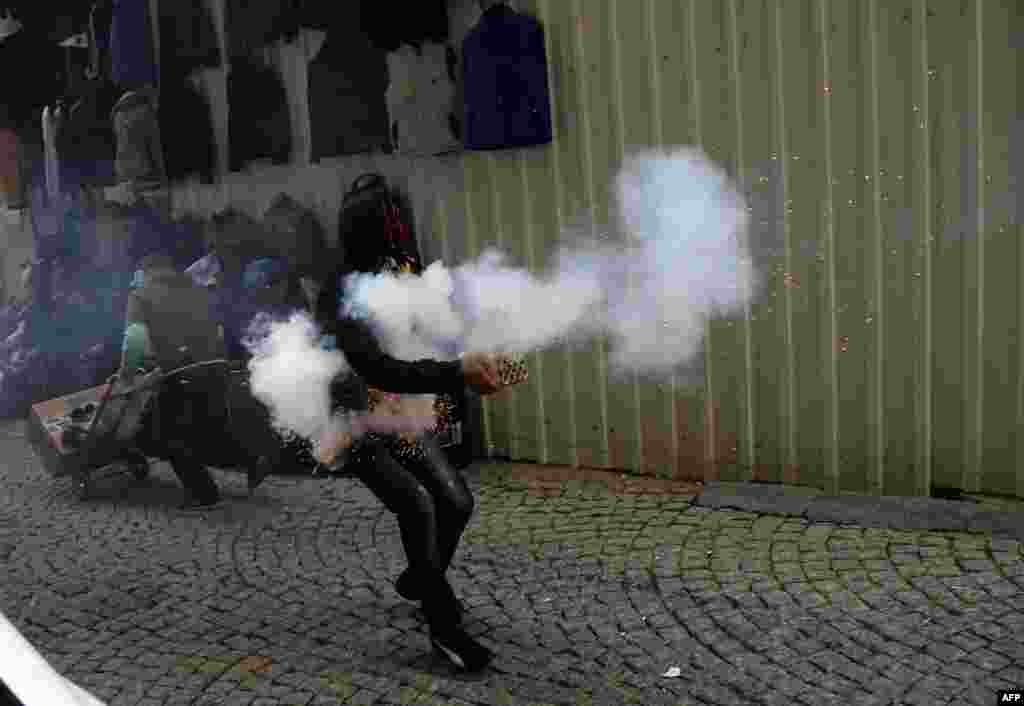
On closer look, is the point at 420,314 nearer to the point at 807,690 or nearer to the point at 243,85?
the point at 807,690

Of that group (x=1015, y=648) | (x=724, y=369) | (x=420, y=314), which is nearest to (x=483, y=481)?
(x=724, y=369)

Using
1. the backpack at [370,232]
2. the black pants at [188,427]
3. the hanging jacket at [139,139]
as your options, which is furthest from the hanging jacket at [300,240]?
the backpack at [370,232]

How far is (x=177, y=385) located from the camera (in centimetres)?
787

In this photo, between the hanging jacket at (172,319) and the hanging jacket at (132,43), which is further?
the hanging jacket at (132,43)

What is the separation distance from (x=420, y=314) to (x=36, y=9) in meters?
8.49

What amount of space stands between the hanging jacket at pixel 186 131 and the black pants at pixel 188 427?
2481 millimetres

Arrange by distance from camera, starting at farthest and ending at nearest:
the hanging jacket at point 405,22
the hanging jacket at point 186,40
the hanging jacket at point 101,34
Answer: the hanging jacket at point 101,34 → the hanging jacket at point 186,40 → the hanging jacket at point 405,22

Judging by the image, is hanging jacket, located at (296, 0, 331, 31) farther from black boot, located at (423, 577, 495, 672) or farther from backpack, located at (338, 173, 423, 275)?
black boot, located at (423, 577, 495, 672)

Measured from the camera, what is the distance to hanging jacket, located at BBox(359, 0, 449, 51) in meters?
7.16

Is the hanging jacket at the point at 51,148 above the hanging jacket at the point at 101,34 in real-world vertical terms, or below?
below

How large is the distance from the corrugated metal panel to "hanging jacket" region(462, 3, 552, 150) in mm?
155

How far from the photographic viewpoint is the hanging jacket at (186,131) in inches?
377

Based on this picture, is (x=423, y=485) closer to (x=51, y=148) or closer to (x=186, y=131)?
(x=186, y=131)

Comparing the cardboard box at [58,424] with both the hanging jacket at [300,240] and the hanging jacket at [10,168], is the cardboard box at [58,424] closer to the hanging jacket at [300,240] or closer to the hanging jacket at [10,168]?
the hanging jacket at [300,240]
